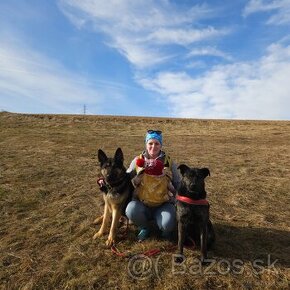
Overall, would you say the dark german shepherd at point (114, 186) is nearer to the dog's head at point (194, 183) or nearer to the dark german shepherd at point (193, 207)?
the dark german shepherd at point (193, 207)

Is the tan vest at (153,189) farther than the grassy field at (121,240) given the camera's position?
Yes

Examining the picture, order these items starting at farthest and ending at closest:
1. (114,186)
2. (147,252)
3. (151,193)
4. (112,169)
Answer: (151,193) < (114,186) < (112,169) < (147,252)

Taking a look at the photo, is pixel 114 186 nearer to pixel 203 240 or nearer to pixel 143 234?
pixel 143 234

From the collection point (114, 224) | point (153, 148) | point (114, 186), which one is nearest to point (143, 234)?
point (114, 224)

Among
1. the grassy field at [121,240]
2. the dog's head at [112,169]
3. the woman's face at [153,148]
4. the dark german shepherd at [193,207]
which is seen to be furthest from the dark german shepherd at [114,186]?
the dark german shepherd at [193,207]

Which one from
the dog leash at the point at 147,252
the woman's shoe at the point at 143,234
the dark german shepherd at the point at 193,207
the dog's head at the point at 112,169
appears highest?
the dog's head at the point at 112,169

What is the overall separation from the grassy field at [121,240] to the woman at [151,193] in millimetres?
399

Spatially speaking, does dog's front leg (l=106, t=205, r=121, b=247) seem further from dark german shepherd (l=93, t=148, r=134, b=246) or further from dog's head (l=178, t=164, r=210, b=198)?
dog's head (l=178, t=164, r=210, b=198)

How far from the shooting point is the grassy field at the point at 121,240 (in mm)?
6191

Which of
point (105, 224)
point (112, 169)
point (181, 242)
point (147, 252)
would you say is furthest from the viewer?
point (105, 224)

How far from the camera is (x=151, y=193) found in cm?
759

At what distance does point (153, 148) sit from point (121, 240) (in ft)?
6.37

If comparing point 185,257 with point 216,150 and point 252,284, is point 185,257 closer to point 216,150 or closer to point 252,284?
point 252,284

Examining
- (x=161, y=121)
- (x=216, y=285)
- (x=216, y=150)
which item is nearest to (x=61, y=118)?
(x=161, y=121)
